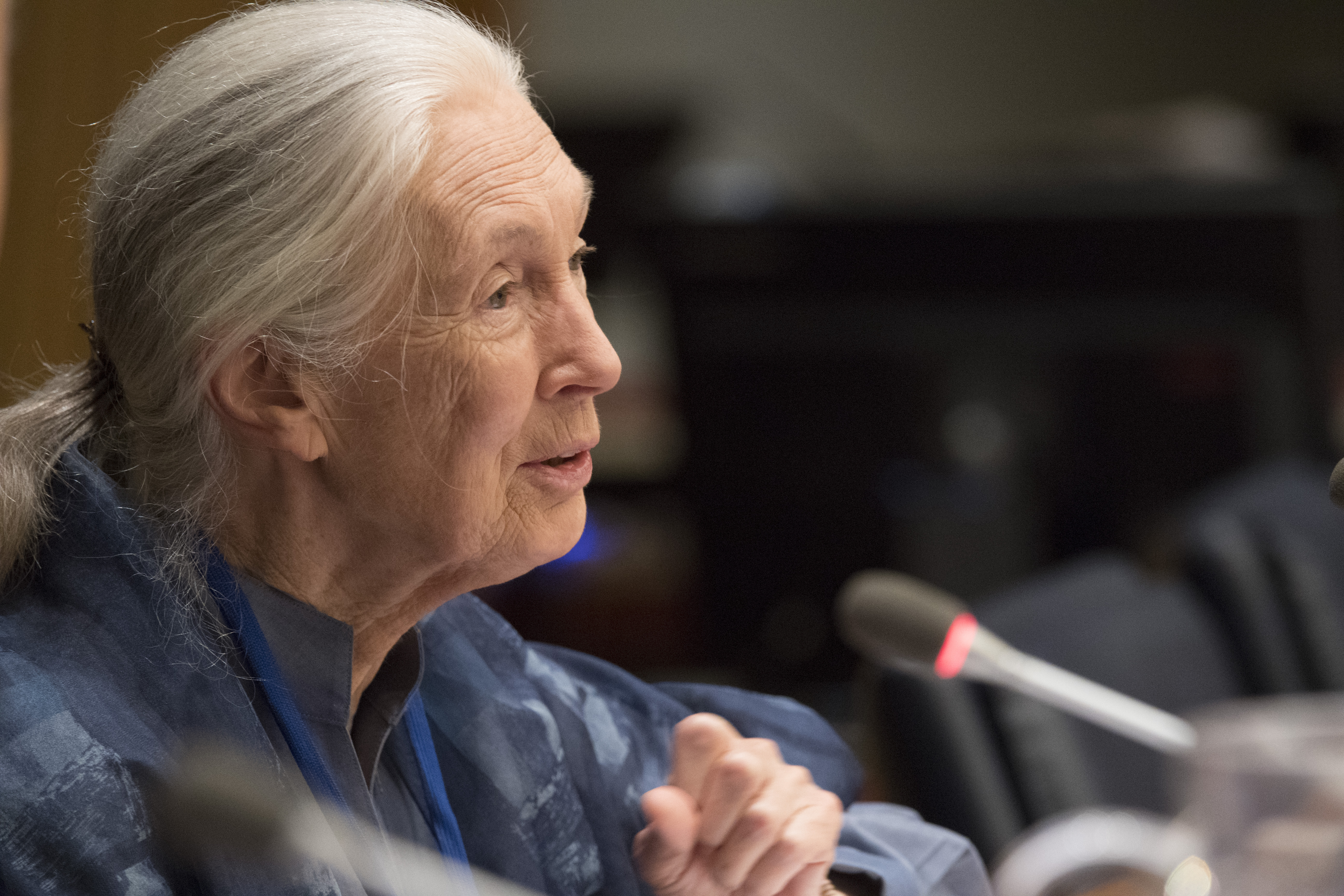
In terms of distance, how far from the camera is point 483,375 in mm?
800

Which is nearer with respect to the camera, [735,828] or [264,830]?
[264,830]

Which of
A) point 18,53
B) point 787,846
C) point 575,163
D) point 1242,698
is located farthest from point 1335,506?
point 1242,698

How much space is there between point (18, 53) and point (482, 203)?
51cm

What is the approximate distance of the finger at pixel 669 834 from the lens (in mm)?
811

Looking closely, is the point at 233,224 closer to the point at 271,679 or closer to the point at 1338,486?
the point at 271,679

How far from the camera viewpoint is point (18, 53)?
1.07 meters

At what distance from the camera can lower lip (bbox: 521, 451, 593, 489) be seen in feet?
2.76

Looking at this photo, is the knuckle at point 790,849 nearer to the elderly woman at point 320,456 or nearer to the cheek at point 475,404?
the elderly woman at point 320,456

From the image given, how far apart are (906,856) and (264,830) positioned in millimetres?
513

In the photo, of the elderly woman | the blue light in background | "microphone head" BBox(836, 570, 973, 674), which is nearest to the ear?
the elderly woman

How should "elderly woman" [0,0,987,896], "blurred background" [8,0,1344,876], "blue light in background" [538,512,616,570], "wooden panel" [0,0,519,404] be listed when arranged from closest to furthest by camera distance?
"elderly woman" [0,0,987,896] → "wooden panel" [0,0,519,404] → "blurred background" [8,0,1344,876] → "blue light in background" [538,512,616,570]

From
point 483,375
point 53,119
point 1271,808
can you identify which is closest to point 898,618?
point 1271,808

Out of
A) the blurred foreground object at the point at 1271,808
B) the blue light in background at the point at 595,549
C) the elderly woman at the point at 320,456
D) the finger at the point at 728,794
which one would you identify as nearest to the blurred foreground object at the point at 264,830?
the elderly woman at the point at 320,456

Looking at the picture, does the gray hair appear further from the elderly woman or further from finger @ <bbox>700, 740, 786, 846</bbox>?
finger @ <bbox>700, 740, 786, 846</bbox>
